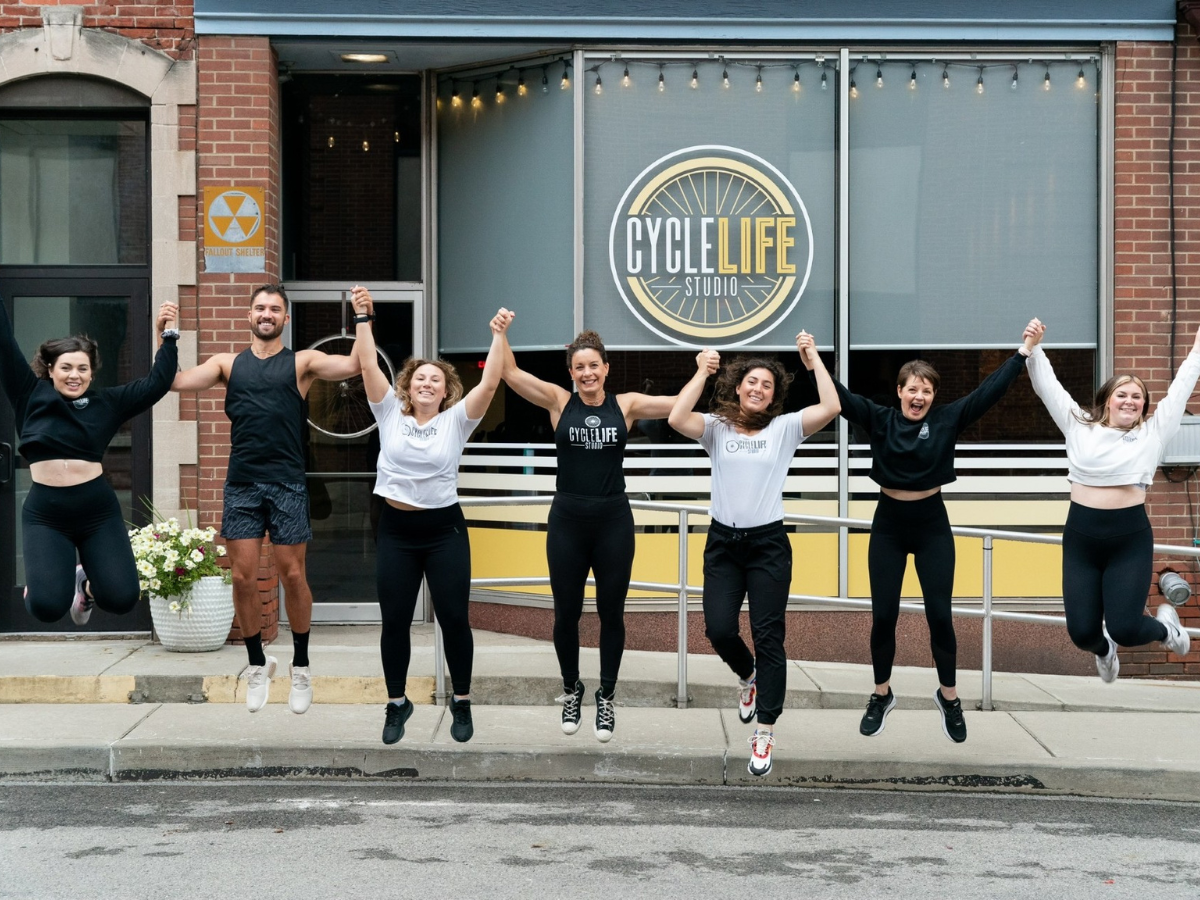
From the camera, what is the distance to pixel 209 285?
30.8 feet

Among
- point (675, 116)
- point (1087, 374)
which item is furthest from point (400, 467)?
point (1087, 374)

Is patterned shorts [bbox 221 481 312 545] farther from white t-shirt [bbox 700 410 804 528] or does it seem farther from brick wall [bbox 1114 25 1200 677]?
brick wall [bbox 1114 25 1200 677]

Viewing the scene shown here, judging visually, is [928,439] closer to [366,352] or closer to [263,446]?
[366,352]

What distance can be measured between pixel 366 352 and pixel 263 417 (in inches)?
25.5

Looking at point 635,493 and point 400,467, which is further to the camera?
point 635,493

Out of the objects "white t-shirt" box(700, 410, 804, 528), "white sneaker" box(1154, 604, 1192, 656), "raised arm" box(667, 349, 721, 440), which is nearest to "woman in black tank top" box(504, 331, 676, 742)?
"raised arm" box(667, 349, 721, 440)

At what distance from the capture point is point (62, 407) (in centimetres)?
672

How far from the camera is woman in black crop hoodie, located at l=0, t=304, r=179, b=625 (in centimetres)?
671

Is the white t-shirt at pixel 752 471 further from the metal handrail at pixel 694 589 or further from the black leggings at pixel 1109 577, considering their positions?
the black leggings at pixel 1109 577

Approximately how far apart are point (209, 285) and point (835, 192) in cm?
449

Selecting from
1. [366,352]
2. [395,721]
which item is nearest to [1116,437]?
[366,352]

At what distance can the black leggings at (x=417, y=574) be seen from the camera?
6.74m

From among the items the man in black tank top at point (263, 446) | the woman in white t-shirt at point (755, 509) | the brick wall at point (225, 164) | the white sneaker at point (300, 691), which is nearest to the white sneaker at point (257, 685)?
the man in black tank top at point (263, 446)

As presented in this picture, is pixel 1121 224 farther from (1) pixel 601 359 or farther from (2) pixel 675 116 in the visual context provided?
(1) pixel 601 359
